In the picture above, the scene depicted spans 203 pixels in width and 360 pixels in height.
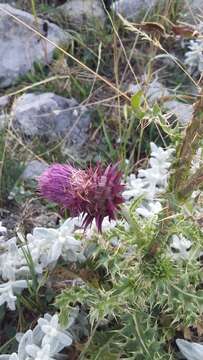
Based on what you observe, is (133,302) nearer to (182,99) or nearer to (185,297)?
(185,297)

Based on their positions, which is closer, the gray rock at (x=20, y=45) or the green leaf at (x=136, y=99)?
the green leaf at (x=136, y=99)

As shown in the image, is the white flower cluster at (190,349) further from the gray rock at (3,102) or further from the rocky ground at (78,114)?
the gray rock at (3,102)

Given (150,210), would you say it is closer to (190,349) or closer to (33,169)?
(190,349)

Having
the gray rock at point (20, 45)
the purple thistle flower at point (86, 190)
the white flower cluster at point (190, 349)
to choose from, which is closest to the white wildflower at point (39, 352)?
the white flower cluster at point (190, 349)

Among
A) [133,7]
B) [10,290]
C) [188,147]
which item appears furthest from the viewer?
[133,7]

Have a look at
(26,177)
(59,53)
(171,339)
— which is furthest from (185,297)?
(59,53)

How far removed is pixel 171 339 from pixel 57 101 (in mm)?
1190

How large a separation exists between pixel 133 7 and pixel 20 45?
0.55 meters

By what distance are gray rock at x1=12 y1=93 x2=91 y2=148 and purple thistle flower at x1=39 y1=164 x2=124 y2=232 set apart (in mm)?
1154

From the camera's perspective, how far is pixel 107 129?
279 centimetres

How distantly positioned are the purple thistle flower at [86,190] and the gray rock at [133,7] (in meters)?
1.70

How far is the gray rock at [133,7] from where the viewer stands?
124 inches

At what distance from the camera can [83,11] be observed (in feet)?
10.4

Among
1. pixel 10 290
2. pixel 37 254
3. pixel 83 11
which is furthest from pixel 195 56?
pixel 10 290
